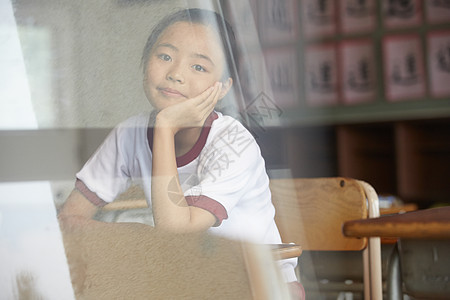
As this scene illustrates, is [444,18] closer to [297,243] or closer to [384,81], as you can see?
[384,81]

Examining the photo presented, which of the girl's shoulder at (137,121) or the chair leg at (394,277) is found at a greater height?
the girl's shoulder at (137,121)

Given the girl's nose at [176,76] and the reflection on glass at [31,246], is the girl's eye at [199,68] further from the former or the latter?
the reflection on glass at [31,246]

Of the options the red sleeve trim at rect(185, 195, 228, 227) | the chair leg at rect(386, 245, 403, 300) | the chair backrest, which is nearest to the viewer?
the red sleeve trim at rect(185, 195, 228, 227)

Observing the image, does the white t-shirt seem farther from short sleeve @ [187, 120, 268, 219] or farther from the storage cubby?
the storage cubby

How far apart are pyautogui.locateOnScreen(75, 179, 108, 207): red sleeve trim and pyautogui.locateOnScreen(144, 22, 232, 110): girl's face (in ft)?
0.27

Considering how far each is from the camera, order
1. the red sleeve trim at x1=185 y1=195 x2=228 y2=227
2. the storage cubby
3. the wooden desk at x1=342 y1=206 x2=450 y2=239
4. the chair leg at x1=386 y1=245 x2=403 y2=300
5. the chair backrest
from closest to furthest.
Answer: the red sleeve trim at x1=185 y1=195 x2=228 y2=227
the wooden desk at x1=342 y1=206 x2=450 y2=239
the chair leg at x1=386 y1=245 x2=403 y2=300
the chair backrest
the storage cubby

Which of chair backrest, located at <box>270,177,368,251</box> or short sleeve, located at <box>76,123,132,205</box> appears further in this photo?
chair backrest, located at <box>270,177,368,251</box>

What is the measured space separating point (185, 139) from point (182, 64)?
0.19 feet

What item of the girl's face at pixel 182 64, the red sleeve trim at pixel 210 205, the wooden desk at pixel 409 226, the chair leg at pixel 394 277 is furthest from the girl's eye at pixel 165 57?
the chair leg at pixel 394 277

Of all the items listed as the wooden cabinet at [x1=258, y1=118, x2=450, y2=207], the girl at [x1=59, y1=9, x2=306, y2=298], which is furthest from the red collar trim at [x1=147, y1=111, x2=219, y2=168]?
the wooden cabinet at [x1=258, y1=118, x2=450, y2=207]

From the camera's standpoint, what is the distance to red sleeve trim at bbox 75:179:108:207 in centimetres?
45

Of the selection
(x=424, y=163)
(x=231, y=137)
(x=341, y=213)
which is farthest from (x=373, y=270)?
(x=424, y=163)

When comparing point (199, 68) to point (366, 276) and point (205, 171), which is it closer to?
point (205, 171)

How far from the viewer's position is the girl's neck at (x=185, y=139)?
442mm
